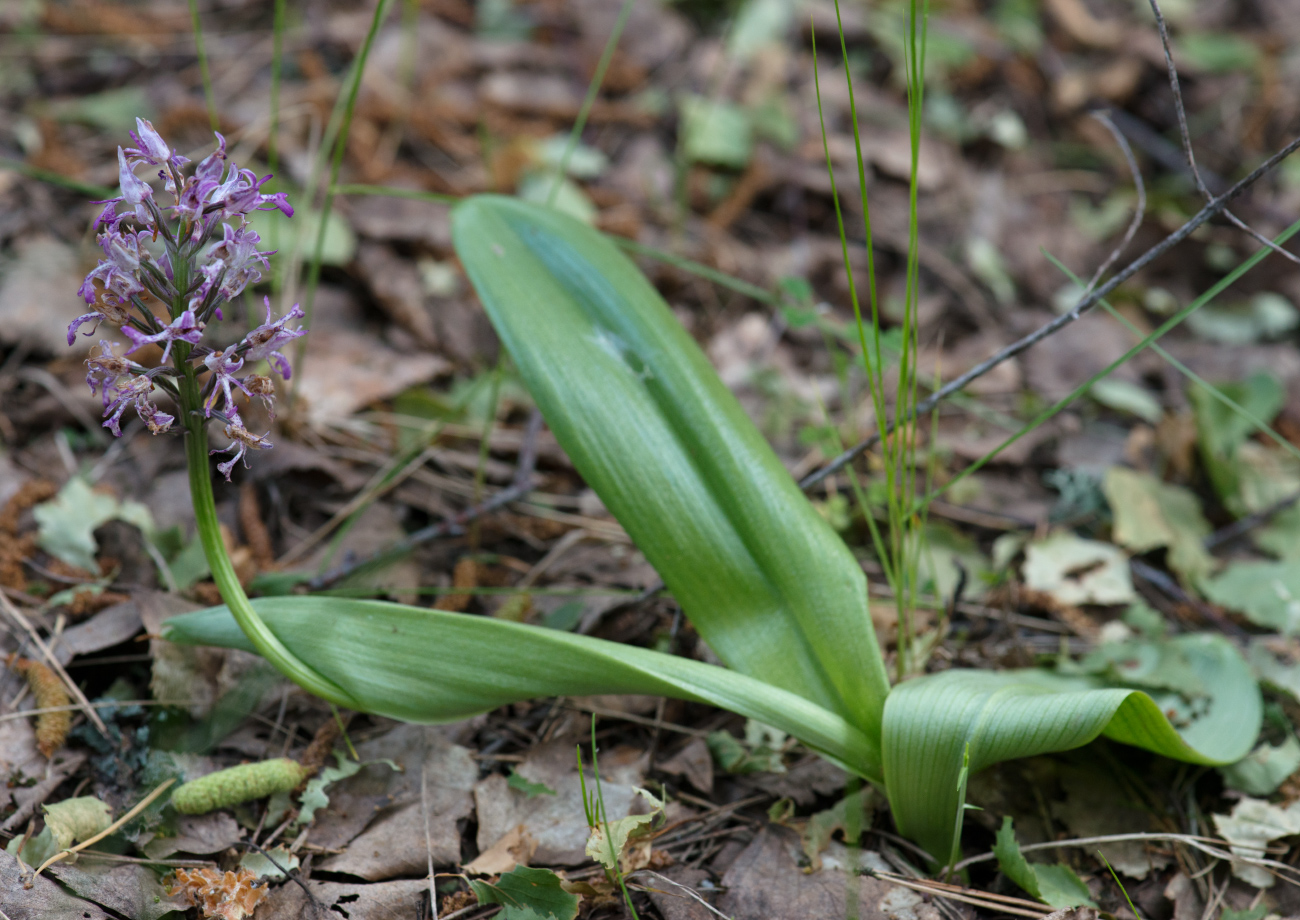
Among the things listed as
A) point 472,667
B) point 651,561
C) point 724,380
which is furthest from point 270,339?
point 724,380

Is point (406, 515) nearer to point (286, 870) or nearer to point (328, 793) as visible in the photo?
point (328, 793)

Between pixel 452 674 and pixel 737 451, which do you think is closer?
pixel 452 674

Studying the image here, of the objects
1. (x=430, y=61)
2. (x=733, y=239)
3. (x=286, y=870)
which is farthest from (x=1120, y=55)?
(x=286, y=870)

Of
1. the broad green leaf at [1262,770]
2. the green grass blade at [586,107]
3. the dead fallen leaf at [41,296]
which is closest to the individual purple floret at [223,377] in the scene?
the green grass blade at [586,107]

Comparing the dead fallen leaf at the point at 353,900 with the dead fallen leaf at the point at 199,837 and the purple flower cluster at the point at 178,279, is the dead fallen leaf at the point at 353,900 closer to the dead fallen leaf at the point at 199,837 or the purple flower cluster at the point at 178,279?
the dead fallen leaf at the point at 199,837

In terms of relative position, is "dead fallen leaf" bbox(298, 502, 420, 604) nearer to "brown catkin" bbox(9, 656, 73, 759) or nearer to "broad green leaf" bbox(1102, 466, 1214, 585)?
"brown catkin" bbox(9, 656, 73, 759)

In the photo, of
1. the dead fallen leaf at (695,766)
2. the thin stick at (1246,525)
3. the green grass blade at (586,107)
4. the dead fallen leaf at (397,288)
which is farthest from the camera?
the dead fallen leaf at (397,288)
